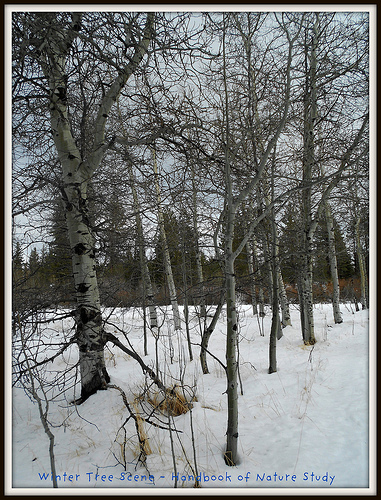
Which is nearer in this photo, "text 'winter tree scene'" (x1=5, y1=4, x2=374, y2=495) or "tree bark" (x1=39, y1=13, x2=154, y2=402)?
"text 'winter tree scene'" (x1=5, y1=4, x2=374, y2=495)

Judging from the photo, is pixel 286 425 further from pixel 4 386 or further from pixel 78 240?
pixel 78 240

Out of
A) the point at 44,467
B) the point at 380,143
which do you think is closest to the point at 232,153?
the point at 380,143

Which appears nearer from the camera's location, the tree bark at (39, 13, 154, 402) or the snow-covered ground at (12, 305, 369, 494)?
the snow-covered ground at (12, 305, 369, 494)

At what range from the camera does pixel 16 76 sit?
3.17 m

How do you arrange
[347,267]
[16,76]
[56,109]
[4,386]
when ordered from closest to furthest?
[4,386] → [16,76] → [56,109] → [347,267]

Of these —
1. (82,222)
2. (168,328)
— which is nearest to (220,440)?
(168,328)

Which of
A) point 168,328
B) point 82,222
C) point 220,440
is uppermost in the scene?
point 82,222

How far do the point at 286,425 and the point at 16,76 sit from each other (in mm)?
5037

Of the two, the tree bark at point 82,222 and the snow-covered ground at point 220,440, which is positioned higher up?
the tree bark at point 82,222

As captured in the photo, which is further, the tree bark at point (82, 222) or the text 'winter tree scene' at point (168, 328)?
the tree bark at point (82, 222)

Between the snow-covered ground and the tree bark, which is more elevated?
the tree bark

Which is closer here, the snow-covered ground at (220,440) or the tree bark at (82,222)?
the snow-covered ground at (220,440)

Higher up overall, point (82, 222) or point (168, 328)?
point (82, 222)

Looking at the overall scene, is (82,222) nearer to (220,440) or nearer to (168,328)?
(168,328)
